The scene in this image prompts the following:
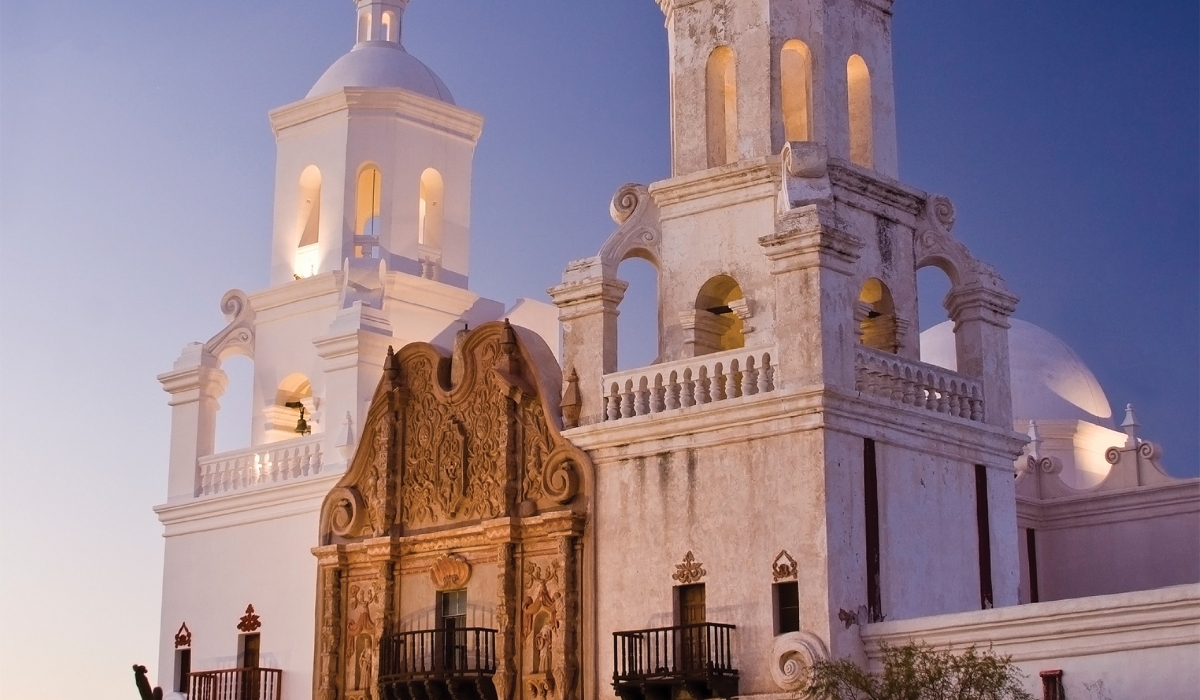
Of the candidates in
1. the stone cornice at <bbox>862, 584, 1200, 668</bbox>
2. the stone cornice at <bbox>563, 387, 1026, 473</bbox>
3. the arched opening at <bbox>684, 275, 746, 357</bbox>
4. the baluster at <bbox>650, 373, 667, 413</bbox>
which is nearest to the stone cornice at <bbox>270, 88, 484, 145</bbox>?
the arched opening at <bbox>684, 275, 746, 357</bbox>

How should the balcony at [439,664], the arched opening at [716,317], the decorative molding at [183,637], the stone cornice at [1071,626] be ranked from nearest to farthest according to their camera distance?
the stone cornice at [1071,626], the balcony at [439,664], the arched opening at [716,317], the decorative molding at [183,637]

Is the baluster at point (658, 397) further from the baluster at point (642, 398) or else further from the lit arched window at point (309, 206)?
the lit arched window at point (309, 206)

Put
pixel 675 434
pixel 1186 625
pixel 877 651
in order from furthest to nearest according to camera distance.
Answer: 1. pixel 675 434
2. pixel 877 651
3. pixel 1186 625

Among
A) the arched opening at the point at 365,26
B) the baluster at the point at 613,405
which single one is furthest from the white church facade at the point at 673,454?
the arched opening at the point at 365,26

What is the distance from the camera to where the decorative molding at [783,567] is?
22734mm

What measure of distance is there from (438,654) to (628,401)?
13.5ft

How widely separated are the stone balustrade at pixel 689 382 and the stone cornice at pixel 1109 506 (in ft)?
23.3

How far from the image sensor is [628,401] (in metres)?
25.0

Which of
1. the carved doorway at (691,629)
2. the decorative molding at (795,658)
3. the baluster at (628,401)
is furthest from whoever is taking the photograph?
the baluster at (628,401)

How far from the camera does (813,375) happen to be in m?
23.0

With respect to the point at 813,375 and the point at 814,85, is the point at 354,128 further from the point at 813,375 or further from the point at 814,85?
the point at 813,375

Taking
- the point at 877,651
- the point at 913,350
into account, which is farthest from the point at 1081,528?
the point at 877,651

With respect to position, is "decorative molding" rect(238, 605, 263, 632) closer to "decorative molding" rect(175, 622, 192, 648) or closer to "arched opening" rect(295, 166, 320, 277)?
"decorative molding" rect(175, 622, 192, 648)

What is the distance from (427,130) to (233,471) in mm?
6335
